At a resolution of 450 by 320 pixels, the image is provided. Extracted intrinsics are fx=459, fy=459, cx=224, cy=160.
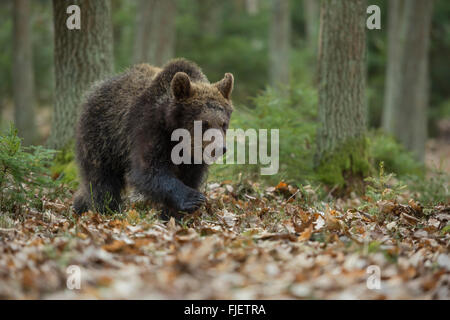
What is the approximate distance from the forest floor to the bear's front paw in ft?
0.37

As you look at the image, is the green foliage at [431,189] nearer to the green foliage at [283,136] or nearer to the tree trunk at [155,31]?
the green foliage at [283,136]

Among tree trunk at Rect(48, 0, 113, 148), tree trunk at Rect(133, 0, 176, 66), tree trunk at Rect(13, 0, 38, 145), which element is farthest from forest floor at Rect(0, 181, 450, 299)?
tree trunk at Rect(13, 0, 38, 145)

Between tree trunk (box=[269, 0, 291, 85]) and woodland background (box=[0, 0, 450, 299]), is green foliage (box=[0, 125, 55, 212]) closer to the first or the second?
woodland background (box=[0, 0, 450, 299])

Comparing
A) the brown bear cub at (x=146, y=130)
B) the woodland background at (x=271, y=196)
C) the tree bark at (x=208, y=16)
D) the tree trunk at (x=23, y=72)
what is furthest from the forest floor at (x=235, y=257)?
the tree bark at (x=208, y=16)

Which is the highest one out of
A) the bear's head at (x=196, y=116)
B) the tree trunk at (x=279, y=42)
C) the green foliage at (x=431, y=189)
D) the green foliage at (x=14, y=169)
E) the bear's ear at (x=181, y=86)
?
the tree trunk at (x=279, y=42)

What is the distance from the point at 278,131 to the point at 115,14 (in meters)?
14.4

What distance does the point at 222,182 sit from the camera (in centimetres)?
748

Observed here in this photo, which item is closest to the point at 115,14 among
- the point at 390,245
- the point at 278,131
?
the point at 278,131

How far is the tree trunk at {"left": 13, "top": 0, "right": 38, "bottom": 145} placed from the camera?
14906 mm

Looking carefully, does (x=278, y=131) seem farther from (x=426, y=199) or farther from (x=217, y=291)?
(x=217, y=291)

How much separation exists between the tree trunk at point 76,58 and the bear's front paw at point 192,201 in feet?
10.4

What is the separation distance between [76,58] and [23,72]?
8768 millimetres

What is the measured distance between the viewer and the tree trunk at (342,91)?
775 centimetres

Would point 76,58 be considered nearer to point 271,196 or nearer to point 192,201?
point 192,201
